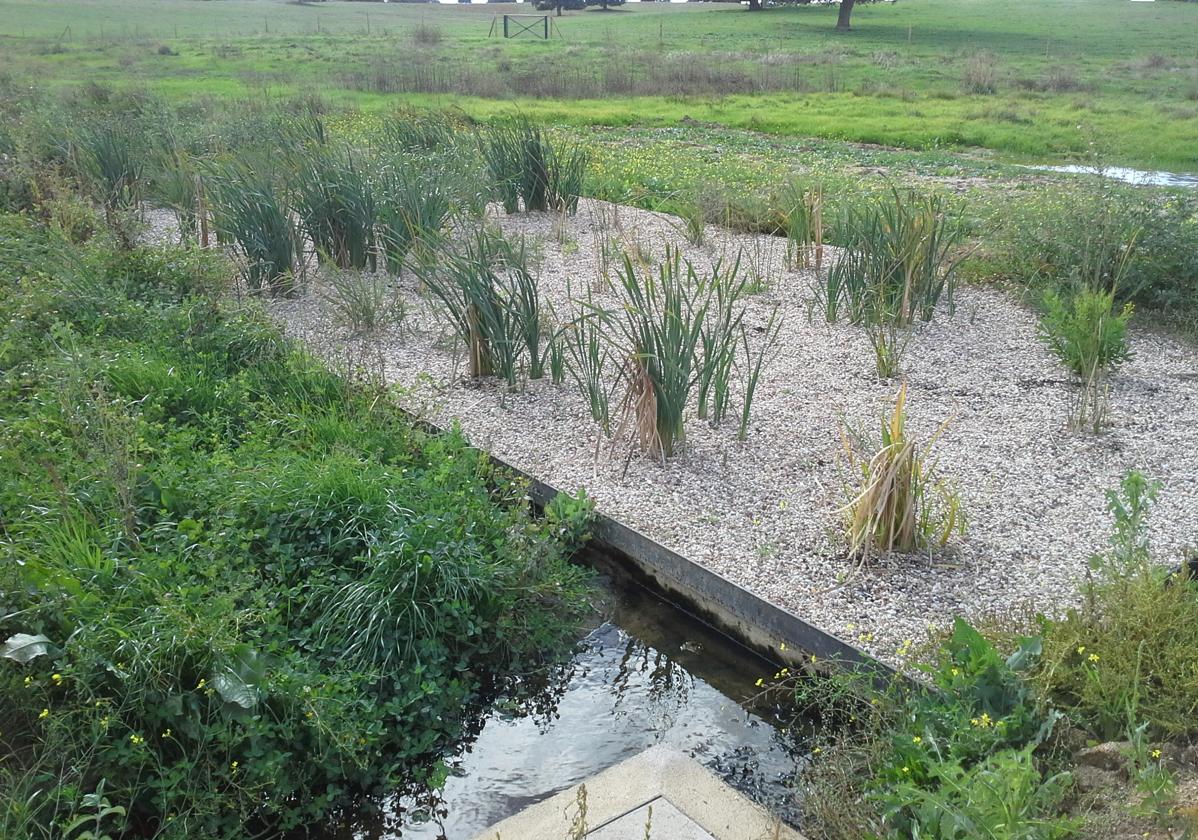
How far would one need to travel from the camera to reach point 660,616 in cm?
409

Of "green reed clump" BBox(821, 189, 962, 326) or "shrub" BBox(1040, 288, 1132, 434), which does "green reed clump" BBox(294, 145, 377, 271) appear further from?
"shrub" BBox(1040, 288, 1132, 434)

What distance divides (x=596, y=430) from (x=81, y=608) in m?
2.73

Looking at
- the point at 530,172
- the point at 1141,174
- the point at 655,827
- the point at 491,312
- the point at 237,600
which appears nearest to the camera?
the point at 655,827

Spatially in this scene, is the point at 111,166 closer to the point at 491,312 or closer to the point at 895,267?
the point at 491,312

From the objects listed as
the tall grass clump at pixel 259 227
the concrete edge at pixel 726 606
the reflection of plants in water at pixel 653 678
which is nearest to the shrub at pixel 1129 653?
the concrete edge at pixel 726 606

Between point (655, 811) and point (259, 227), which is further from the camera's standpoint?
point (259, 227)

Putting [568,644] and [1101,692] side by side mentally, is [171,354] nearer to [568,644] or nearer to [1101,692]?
[568,644]

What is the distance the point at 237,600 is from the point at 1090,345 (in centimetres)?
453

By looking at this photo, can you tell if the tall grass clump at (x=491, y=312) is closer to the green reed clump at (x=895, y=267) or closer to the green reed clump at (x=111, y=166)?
the green reed clump at (x=895, y=267)

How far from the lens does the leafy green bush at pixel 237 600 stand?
2.89 metres

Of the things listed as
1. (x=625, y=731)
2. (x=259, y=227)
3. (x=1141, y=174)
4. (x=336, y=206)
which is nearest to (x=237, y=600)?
(x=625, y=731)

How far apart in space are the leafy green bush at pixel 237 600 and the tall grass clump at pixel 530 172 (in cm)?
458

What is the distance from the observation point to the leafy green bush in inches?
114

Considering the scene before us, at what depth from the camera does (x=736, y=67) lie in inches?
1056
